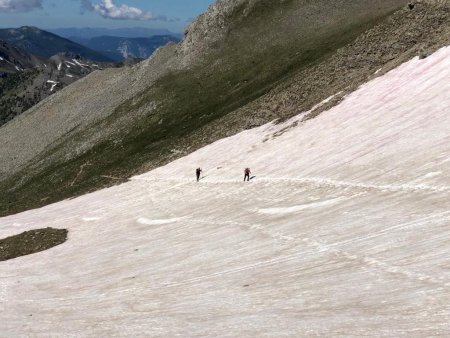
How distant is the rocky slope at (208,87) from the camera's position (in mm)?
73688

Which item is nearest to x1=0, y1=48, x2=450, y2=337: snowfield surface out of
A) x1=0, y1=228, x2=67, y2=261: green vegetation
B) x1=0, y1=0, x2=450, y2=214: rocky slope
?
x1=0, y1=228, x2=67, y2=261: green vegetation

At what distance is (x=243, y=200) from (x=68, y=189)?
169 feet

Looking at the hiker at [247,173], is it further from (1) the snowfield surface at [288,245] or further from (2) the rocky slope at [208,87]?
(2) the rocky slope at [208,87]

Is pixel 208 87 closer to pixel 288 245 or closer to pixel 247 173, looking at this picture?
pixel 247 173

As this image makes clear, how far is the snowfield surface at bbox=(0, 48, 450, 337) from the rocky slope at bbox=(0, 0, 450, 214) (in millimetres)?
16490

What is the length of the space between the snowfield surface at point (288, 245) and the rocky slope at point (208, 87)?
1649 cm

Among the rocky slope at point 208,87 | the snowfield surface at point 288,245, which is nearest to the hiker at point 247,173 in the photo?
the snowfield surface at point 288,245

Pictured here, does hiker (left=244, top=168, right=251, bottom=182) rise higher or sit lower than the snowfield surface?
higher

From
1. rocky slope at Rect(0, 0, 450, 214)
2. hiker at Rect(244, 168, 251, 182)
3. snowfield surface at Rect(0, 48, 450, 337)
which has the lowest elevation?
snowfield surface at Rect(0, 48, 450, 337)

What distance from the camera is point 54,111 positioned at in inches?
6014

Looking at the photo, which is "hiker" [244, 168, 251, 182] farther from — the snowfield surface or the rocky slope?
the rocky slope

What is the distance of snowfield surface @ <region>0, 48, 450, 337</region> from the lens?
63.0 feet

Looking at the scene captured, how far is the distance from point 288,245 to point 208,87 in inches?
3490

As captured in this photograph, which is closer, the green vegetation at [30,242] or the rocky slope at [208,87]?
the green vegetation at [30,242]
